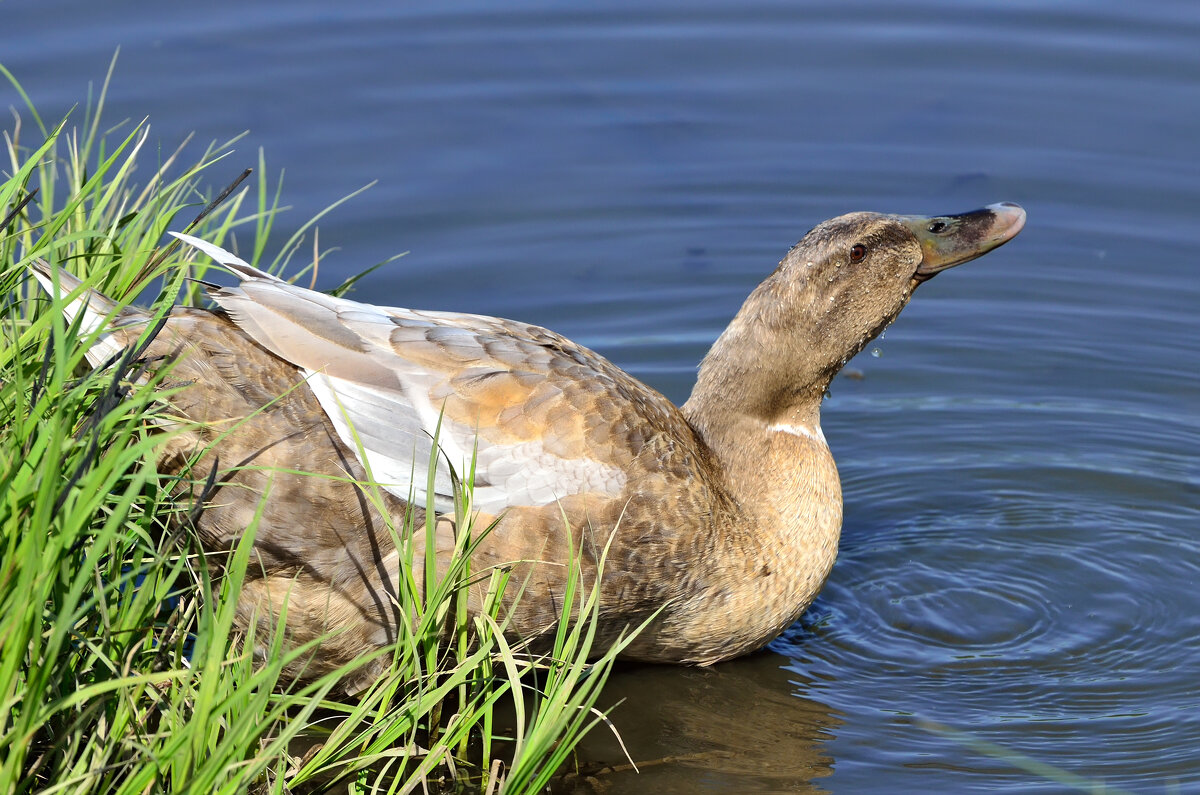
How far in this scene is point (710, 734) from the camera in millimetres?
4027

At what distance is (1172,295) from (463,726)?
4.39m

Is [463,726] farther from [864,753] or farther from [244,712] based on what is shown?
[864,753]

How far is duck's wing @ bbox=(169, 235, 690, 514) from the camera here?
377 centimetres

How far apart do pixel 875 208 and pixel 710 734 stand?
3511 mm

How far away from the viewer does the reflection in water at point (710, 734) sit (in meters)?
3.77

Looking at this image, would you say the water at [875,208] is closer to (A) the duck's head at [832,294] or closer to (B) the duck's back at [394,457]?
(B) the duck's back at [394,457]

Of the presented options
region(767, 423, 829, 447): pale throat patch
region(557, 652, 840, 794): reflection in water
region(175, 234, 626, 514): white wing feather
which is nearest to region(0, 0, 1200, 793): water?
region(557, 652, 840, 794): reflection in water

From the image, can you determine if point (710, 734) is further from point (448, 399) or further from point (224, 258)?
point (224, 258)

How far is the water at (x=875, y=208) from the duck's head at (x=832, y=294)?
85 cm

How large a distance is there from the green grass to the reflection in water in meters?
0.32

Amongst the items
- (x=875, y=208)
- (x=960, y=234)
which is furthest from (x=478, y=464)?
(x=875, y=208)

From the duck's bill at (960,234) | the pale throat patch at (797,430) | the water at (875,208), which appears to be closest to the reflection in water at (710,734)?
the water at (875,208)

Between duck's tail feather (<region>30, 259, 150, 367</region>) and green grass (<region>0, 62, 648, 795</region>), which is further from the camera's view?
duck's tail feather (<region>30, 259, 150, 367</region>)

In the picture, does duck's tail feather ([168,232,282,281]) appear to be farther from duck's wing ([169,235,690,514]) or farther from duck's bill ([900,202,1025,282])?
duck's bill ([900,202,1025,282])
